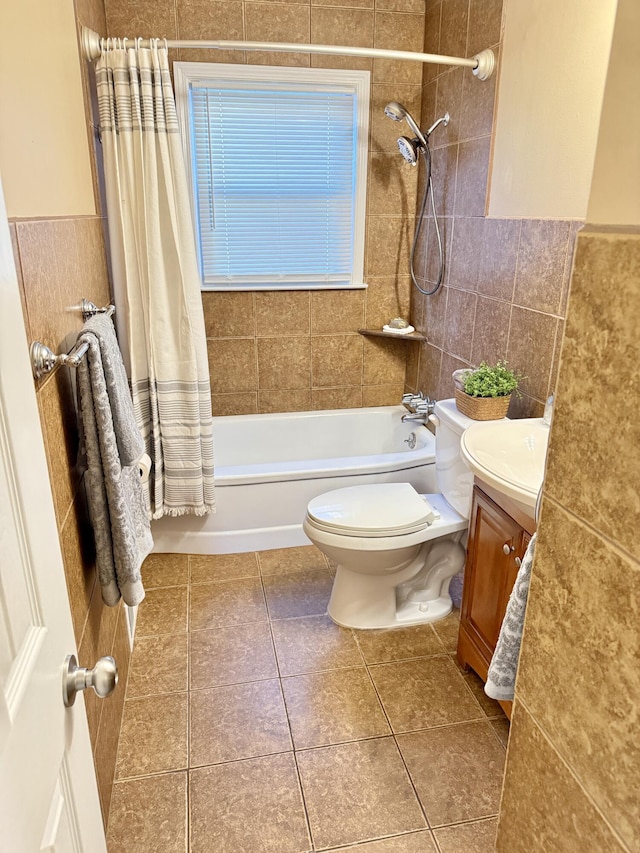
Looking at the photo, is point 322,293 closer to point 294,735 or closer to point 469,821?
point 294,735

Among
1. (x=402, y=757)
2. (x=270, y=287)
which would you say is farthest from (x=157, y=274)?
(x=402, y=757)

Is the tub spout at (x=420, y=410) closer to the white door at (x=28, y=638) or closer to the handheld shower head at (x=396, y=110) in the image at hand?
the handheld shower head at (x=396, y=110)

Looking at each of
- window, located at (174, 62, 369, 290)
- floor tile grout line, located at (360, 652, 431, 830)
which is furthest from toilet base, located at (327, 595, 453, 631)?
window, located at (174, 62, 369, 290)

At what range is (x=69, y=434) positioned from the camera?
1473 mm

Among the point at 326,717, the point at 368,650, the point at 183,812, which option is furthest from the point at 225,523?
the point at 183,812

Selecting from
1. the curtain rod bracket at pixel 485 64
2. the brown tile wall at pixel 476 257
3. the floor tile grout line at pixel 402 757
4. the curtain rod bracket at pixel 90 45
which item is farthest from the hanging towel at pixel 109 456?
the curtain rod bracket at pixel 485 64

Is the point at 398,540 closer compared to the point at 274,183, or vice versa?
the point at 398,540

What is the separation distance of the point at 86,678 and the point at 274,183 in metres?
2.83

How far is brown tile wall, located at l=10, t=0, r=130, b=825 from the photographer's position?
1.27 metres

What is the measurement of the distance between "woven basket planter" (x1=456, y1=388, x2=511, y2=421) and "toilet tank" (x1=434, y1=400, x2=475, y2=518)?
3cm

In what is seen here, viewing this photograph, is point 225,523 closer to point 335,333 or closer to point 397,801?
point 335,333

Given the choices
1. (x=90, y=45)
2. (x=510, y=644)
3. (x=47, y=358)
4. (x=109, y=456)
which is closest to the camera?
(x=510, y=644)

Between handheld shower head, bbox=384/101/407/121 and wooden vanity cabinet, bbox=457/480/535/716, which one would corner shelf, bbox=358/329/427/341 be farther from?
wooden vanity cabinet, bbox=457/480/535/716

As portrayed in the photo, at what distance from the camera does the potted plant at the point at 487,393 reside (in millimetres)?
2195
